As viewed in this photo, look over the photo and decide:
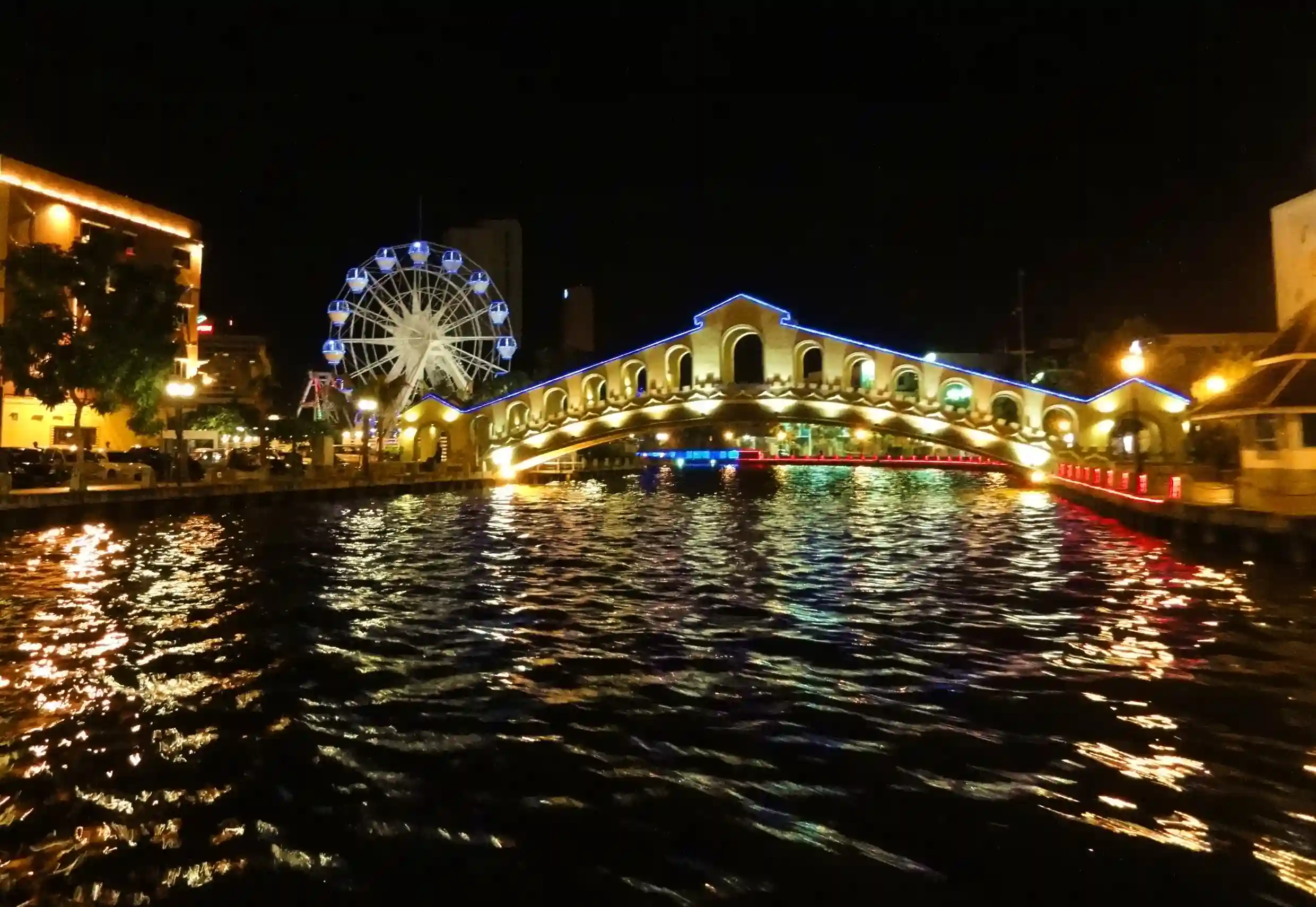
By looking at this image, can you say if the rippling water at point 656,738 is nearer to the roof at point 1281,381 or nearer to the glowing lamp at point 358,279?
the roof at point 1281,381

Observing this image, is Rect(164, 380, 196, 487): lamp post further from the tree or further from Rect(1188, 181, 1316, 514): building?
Rect(1188, 181, 1316, 514): building

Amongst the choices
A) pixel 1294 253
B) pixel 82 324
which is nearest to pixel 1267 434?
pixel 1294 253

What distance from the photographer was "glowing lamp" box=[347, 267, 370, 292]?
257ft

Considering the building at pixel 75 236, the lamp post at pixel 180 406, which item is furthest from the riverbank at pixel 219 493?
the building at pixel 75 236

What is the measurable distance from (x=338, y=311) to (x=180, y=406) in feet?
112

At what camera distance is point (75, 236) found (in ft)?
211

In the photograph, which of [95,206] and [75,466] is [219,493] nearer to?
[75,466]

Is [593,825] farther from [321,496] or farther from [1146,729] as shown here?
[321,496]

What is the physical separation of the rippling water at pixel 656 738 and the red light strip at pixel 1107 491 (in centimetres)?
1308

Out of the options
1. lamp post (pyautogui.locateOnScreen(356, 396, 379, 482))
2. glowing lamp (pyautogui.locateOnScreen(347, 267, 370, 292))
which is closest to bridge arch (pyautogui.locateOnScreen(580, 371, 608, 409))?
lamp post (pyautogui.locateOnScreen(356, 396, 379, 482))

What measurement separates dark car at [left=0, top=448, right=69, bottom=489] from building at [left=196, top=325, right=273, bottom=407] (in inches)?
988

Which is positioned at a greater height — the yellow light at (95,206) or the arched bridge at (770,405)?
the yellow light at (95,206)


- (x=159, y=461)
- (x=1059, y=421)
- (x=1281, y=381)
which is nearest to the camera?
(x=1281, y=381)

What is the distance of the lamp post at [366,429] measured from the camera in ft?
194
